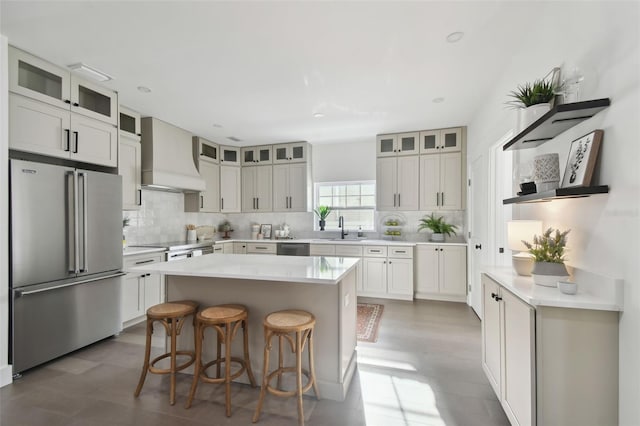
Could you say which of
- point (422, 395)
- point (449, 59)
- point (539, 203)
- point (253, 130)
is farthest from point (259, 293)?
point (253, 130)

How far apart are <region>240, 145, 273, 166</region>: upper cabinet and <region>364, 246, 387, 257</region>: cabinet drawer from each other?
2516 mm

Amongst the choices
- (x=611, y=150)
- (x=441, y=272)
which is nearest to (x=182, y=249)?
(x=441, y=272)

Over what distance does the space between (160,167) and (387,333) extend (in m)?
3.72

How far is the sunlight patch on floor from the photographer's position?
1.91 m

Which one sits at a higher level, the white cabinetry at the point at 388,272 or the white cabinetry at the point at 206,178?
the white cabinetry at the point at 206,178

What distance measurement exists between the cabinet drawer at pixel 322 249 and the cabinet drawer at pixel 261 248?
0.73 m

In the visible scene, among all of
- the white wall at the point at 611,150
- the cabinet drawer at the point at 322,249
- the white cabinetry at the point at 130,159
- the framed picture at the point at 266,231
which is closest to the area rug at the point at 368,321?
the cabinet drawer at the point at 322,249

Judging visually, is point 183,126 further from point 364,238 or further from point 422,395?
point 422,395

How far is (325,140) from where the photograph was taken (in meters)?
5.46

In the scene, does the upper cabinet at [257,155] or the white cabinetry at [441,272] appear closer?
the white cabinetry at [441,272]

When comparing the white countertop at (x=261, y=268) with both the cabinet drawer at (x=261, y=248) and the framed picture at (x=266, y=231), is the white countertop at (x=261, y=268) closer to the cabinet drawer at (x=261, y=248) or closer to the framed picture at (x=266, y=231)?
the cabinet drawer at (x=261, y=248)

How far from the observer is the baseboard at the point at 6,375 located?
2.31m

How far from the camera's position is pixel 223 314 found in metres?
2.09

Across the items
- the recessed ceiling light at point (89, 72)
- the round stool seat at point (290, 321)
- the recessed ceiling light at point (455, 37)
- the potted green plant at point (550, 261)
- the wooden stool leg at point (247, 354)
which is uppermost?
the recessed ceiling light at point (89, 72)
